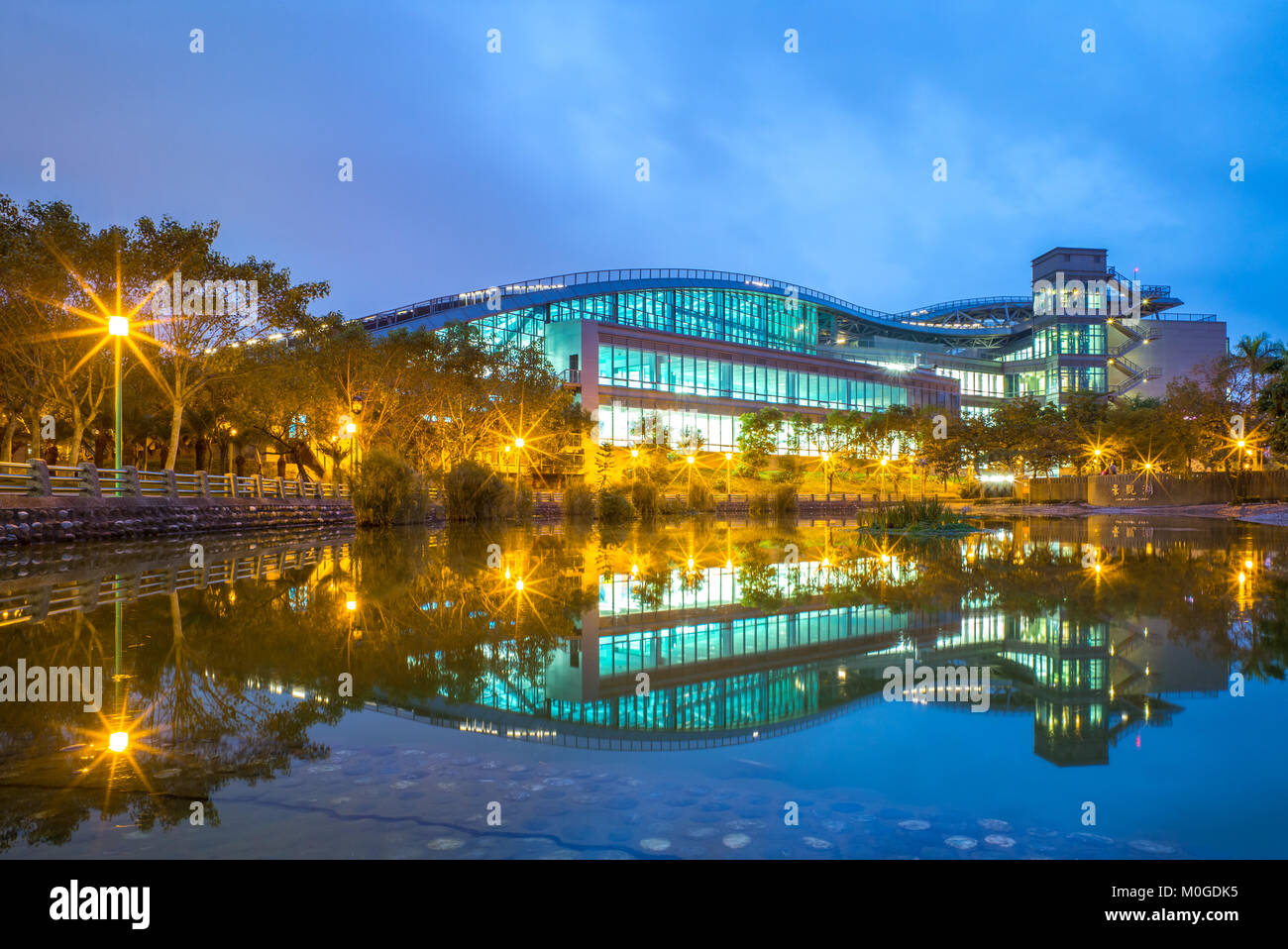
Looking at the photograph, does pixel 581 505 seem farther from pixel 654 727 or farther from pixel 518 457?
pixel 654 727

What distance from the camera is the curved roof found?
239 ft

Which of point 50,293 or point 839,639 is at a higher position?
point 50,293

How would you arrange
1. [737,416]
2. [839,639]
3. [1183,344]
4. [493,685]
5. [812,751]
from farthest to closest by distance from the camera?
[1183,344] < [737,416] < [839,639] < [493,685] < [812,751]

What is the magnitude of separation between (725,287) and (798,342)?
1236 centimetres

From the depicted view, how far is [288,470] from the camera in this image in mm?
67625

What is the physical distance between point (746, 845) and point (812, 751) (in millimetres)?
1035

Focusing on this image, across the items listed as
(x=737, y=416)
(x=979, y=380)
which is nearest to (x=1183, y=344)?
(x=979, y=380)

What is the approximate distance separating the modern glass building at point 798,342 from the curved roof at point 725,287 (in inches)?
7.6

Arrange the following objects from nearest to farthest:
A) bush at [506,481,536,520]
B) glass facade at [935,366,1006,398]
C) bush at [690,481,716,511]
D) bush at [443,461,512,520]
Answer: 1. bush at [443,461,512,520]
2. bush at [506,481,536,520]
3. bush at [690,481,716,511]
4. glass facade at [935,366,1006,398]

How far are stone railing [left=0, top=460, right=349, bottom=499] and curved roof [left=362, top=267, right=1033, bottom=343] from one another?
127ft

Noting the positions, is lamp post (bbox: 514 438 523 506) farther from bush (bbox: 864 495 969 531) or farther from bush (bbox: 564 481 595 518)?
bush (bbox: 864 495 969 531)

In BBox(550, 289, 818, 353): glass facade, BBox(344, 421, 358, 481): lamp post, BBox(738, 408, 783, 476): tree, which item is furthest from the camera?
BBox(550, 289, 818, 353): glass facade

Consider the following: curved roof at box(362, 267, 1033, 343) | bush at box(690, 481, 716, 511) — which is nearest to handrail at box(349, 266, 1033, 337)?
curved roof at box(362, 267, 1033, 343)
